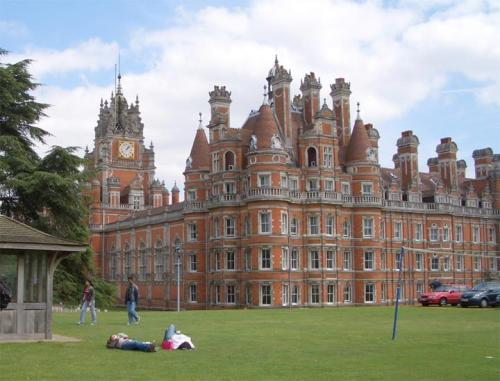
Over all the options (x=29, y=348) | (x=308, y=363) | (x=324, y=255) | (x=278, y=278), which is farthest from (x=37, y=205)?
(x=324, y=255)

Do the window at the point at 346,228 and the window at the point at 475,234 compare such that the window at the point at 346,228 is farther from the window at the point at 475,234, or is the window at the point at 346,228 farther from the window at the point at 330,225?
the window at the point at 475,234

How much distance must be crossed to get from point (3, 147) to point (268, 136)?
102 feet

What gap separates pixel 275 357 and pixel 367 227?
49205mm

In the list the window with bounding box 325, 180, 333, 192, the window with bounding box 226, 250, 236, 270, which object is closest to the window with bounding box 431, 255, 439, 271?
the window with bounding box 325, 180, 333, 192

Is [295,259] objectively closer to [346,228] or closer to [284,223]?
[284,223]

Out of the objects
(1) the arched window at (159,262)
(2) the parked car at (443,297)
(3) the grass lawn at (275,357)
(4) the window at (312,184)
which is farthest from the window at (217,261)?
(3) the grass lawn at (275,357)

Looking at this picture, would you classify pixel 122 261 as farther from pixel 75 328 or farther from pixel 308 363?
pixel 308 363

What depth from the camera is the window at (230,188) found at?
62719 millimetres

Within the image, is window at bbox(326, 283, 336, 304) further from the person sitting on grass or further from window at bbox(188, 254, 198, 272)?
the person sitting on grass

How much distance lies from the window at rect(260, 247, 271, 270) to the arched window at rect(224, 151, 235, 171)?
861cm

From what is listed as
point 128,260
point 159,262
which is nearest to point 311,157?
point 159,262

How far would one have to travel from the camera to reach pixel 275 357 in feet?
56.1

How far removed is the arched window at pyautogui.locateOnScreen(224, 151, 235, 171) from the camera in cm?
6331

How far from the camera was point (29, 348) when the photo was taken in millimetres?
18938
